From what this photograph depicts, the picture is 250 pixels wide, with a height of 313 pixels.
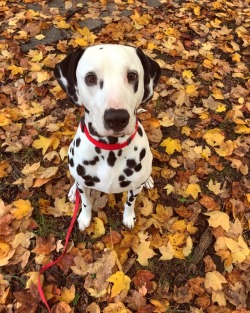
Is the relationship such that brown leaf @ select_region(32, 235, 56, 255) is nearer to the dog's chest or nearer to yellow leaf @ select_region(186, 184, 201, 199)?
the dog's chest

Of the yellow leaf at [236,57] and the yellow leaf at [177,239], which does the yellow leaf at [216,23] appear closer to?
the yellow leaf at [236,57]

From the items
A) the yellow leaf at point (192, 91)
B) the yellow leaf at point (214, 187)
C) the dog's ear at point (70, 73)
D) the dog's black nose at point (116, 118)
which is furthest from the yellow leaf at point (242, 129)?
the dog's black nose at point (116, 118)

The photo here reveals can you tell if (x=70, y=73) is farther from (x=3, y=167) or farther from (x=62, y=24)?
(x=62, y=24)

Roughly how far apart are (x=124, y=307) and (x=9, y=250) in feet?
3.99

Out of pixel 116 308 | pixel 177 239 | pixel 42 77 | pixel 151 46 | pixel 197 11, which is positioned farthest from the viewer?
Answer: pixel 197 11

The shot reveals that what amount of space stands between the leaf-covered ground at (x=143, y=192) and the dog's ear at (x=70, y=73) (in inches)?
58.6

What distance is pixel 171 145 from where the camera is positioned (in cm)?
430

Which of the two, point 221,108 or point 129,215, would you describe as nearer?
point 129,215

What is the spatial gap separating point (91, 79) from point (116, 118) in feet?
1.25

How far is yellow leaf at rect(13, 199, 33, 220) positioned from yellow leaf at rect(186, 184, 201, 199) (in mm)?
1742

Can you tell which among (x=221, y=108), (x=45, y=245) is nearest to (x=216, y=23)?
(x=221, y=108)

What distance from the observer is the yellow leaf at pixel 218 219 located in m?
3.66

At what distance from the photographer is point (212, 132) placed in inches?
177

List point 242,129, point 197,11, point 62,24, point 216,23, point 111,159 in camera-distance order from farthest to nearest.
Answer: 1. point 197,11
2. point 216,23
3. point 62,24
4. point 242,129
5. point 111,159
